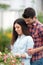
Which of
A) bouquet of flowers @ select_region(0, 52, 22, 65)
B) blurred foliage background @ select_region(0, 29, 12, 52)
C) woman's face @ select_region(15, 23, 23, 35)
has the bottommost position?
blurred foliage background @ select_region(0, 29, 12, 52)

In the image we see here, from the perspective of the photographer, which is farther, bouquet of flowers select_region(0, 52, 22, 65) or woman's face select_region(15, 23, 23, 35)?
woman's face select_region(15, 23, 23, 35)

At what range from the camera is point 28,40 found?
5234 millimetres

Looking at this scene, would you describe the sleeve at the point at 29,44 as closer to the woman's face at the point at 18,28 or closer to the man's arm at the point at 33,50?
the man's arm at the point at 33,50

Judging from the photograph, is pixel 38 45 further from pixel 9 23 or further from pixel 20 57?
pixel 9 23

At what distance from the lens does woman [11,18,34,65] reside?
17.1ft

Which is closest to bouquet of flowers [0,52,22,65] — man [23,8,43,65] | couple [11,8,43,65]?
couple [11,8,43,65]

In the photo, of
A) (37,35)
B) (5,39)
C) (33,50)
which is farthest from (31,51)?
(5,39)

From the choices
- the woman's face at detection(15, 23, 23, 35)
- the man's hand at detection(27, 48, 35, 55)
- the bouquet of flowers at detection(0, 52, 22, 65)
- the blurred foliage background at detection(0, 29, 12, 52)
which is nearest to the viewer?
the bouquet of flowers at detection(0, 52, 22, 65)

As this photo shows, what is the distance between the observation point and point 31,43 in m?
5.21

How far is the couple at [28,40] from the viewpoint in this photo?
17.1 feet

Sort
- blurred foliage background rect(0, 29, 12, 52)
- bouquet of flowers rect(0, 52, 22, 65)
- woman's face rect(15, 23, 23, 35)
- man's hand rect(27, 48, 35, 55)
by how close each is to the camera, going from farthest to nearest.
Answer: blurred foliage background rect(0, 29, 12, 52), woman's face rect(15, 23, 23, 35), man's hand rect(27, 48, 35, 55), bouquet of flowers rect(0, 52, 22, 65)

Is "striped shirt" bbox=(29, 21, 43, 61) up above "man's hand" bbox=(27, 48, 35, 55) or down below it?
above

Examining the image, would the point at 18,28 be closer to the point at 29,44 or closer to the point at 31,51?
the point at 29,44

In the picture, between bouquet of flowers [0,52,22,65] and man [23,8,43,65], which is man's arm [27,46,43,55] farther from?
bouquet of flowers [0,52,22,65]
